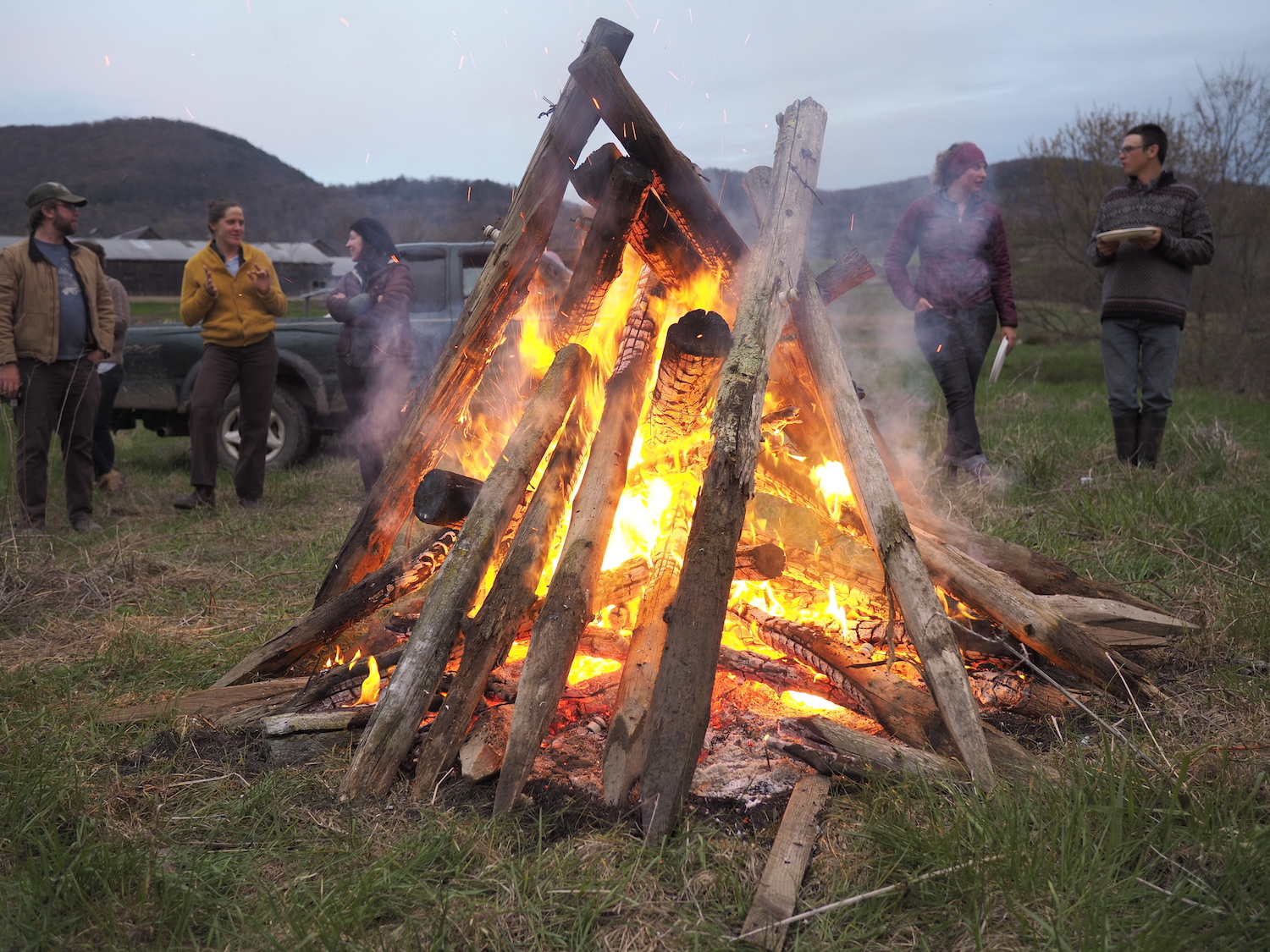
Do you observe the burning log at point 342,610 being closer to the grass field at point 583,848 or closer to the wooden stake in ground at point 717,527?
the grass field at point 583,848

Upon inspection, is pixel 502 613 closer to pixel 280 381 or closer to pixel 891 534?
pixel 891 534

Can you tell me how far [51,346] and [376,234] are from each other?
2.30 meters

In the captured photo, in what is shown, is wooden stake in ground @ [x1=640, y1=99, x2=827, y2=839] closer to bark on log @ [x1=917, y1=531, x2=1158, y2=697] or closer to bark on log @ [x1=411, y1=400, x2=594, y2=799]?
bark on log @ [x1=411, y1=400, x2=594, y2=799]

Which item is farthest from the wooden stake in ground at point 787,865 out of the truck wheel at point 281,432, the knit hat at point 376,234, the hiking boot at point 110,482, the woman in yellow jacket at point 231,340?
the hiking boot at point 110,482

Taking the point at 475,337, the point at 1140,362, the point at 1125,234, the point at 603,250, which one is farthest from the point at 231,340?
the point at 1140,362

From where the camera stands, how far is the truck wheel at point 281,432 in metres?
7.68

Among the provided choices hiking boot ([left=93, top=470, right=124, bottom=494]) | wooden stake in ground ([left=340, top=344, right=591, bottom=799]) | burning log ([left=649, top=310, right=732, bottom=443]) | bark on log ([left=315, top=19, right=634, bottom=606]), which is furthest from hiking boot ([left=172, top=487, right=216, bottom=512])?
burning log ([left=649, top=310, right=732, bottom=443])

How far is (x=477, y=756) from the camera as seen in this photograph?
235 centimetres

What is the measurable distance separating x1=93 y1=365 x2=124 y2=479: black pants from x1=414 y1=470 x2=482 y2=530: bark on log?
5.66 metres

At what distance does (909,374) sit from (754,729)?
8.64 m

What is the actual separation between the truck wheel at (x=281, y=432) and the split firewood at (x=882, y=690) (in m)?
5.88

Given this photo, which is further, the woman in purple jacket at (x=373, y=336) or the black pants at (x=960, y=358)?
the woman in purple jacket at (x=373, y=336)

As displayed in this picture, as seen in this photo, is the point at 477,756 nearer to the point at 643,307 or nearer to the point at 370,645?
the point at 370,645

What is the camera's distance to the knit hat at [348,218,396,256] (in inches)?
235
